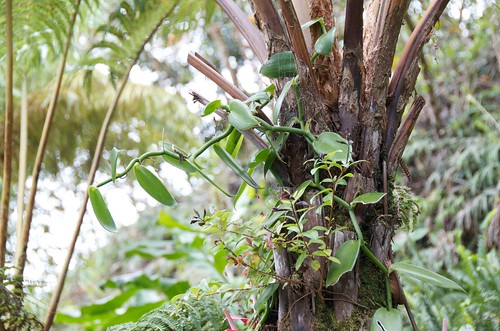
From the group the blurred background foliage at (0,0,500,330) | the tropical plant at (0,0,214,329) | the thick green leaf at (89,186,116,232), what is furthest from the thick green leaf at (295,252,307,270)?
the blurred background foliage at (0,0,500,330)

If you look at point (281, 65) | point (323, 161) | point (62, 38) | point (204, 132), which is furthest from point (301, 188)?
point (204, 132)

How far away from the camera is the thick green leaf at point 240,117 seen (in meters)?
0.55

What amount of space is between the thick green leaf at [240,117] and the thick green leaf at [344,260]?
0.56ft

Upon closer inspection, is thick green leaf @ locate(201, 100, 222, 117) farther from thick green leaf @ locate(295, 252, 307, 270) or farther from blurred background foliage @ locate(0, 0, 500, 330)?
blurred background foliage @ locate(0, 0, 500, 330)

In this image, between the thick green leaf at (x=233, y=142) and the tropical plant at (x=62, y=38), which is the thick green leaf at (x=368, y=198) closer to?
the thick green leaf at (x=233, y=142)

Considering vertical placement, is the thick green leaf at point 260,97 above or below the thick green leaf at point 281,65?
below

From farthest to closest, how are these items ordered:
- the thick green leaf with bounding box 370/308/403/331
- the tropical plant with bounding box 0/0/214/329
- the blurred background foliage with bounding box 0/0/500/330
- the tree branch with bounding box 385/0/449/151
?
the blurred background foliage with bounding box 0/0/500/330 → the tropical plant with bounding box 0/0/214/329 → the tree branch with bounding box 385/0/449/151 → the thick green leaf with bounding box 370/308/403/331

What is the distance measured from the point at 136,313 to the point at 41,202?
170cm

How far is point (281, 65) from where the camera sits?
61 centimetres

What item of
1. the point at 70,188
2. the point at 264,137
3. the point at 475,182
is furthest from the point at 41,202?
the point at 264,137

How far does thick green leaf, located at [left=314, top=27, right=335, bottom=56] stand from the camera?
0.61m

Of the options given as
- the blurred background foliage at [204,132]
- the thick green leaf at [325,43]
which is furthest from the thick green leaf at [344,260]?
the blurred background foliage at [204,132]

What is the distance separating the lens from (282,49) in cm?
62

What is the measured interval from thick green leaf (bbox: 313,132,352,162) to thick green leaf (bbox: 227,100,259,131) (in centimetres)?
8
